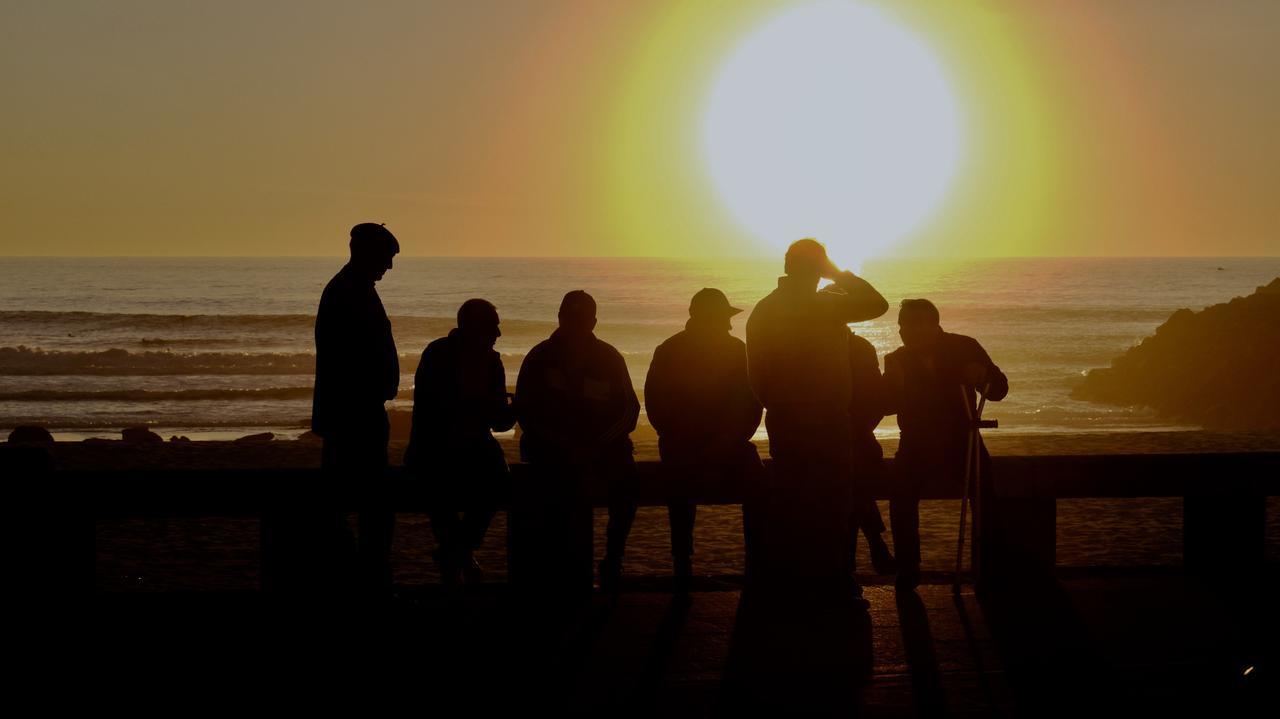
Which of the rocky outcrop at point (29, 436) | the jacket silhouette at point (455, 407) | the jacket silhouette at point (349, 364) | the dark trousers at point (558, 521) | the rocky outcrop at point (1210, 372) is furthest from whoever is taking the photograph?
the rocky outcrop at point (1210, 372)

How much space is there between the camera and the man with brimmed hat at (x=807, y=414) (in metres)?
6.00

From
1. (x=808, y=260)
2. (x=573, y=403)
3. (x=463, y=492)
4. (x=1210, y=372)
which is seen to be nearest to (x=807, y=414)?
(x=808, y=260)

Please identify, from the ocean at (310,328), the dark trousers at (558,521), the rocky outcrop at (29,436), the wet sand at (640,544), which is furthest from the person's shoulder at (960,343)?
the ocean at (310,328)

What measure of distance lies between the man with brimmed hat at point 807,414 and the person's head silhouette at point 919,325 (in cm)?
70

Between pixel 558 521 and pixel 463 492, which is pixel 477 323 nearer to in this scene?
pixel 463 492

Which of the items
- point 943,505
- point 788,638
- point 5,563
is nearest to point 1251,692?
point 788,638

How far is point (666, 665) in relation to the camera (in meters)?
A: 5.25

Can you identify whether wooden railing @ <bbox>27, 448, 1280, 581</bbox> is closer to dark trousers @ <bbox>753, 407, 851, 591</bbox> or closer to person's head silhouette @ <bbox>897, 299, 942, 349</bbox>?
dark trousers @ <bbox>753, 407, 851, 591</bbox>

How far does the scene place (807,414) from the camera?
19.7 feet

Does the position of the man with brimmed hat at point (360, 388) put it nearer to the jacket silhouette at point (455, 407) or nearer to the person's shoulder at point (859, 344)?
the jacket silhouette at point (455, 407)

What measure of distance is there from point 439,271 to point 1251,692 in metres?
126

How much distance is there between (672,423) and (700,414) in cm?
15

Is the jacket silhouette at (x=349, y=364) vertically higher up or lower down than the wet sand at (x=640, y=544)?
higher up

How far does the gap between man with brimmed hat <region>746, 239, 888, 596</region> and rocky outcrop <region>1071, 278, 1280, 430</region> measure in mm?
21729
